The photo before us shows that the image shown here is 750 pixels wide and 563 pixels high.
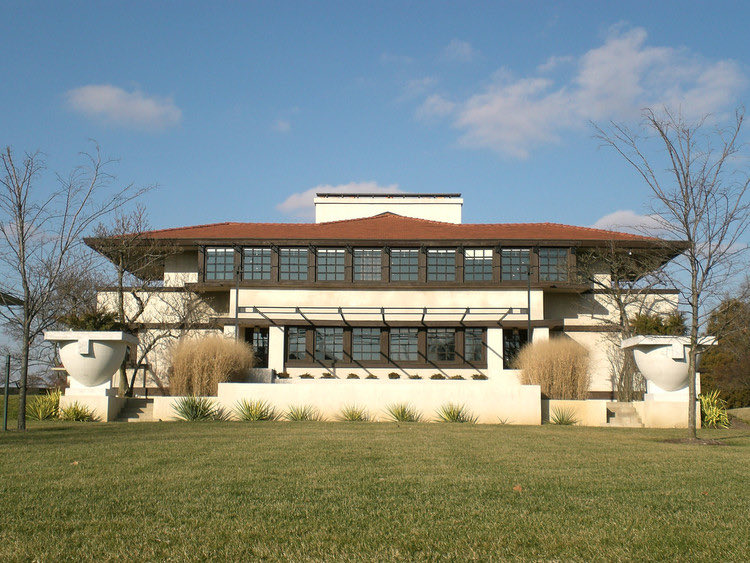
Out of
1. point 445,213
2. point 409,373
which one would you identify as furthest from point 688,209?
point 445,213

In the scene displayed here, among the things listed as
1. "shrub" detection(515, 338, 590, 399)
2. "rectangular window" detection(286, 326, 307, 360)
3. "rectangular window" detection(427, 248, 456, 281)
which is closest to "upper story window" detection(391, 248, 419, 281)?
"rectangular window" detection(427, 248, 456, 281)

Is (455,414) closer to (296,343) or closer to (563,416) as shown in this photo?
(563,416)

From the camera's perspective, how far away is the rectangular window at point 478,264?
31.0m

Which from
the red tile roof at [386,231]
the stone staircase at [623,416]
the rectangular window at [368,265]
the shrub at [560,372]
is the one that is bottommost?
the stone staircase at [623,416]

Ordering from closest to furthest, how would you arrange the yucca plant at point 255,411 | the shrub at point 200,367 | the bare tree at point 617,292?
the yucca plant at point 255,411 < the shrub at point 200,367 < the bare tree at point 617,292

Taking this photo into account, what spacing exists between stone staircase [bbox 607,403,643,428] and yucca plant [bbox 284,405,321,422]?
817 cm

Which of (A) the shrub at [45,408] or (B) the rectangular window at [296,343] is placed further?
(B) the rectangular window at [296,343]

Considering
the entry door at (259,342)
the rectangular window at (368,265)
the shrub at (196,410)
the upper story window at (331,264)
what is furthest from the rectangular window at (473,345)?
the shrub at (196,410)

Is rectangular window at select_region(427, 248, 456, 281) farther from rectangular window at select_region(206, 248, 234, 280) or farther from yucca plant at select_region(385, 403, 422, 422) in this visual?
yucca plant at select_region(385, 403, 422, 422)

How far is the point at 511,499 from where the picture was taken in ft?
23.4

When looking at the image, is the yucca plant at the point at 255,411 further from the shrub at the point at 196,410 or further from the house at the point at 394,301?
the house at the point at 394,301

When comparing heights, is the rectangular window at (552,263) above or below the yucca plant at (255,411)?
above

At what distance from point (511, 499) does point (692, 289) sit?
9.44 m

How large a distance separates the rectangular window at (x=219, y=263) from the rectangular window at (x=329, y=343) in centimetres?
453
